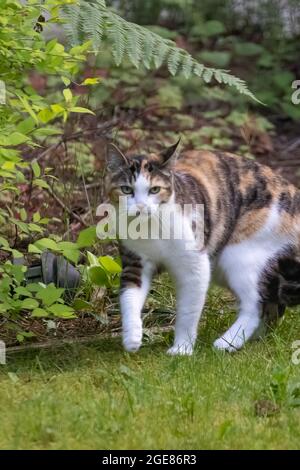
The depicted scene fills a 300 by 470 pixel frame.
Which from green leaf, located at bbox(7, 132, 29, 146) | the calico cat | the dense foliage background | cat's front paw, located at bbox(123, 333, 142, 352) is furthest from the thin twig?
green leaf, located at bbox(7, 132, 29, 146)

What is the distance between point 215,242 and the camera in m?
4.39

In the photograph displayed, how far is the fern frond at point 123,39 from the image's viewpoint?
171 inches

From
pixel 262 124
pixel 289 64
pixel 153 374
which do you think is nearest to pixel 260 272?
pixel 153 374

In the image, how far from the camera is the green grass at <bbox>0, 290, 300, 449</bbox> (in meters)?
3.14

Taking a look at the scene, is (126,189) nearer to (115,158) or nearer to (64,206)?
(115,158)

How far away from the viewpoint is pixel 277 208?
14.7 ft

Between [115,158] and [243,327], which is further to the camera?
[243,327]

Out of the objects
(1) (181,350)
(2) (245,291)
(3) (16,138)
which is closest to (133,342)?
(1) (181,350)

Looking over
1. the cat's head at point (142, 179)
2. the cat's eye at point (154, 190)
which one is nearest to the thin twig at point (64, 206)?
the cat's head at point (142, 179)

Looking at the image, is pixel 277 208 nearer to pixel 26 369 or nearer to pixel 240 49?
pixel 26 369

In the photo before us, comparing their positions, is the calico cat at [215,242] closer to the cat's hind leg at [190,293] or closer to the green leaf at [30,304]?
the cat's hind leg at [190,293]

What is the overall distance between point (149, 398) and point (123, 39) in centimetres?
173

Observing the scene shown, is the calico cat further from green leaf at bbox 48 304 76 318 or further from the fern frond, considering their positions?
the fern frond

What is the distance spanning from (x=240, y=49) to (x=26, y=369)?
15.6ft
